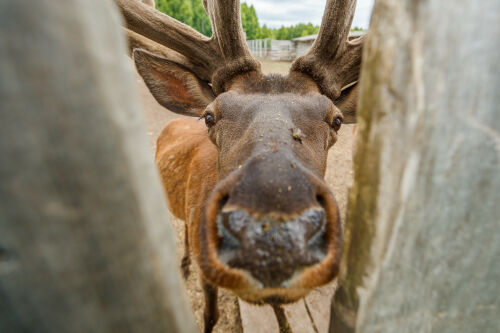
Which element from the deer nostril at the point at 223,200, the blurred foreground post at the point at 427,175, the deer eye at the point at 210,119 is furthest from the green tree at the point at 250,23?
the blurred foreground post at the point at 427,175

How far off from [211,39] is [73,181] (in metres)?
2.79

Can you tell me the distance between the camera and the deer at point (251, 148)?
1040 mm

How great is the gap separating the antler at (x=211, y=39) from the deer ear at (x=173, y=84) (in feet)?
0.53

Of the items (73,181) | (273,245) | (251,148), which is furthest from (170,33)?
(73,181)

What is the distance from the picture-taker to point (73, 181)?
1.53 feet

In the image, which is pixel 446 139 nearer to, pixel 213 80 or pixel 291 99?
pixel 291 99

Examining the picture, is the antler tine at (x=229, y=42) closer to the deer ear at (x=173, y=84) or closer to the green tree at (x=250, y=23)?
the deer ear at (x=173, y=84)

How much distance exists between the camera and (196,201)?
2920 millimetres

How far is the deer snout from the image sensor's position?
39.9 inches

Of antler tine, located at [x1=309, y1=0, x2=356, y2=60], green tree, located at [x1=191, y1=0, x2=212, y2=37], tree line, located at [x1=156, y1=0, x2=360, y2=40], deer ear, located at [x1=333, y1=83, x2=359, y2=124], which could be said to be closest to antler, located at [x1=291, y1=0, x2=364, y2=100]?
antler tine, located at [x1=309, y1=0, x2=356, y2=60]

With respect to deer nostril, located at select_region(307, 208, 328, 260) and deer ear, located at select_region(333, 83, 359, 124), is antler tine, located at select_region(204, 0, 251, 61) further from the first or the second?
deer nostril, located at select_region(307, 208, 328, 260)

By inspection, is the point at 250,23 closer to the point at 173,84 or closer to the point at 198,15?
the point at 198,15

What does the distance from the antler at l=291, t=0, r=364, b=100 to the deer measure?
0.01 meters

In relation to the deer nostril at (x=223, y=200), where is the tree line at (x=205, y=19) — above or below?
above
